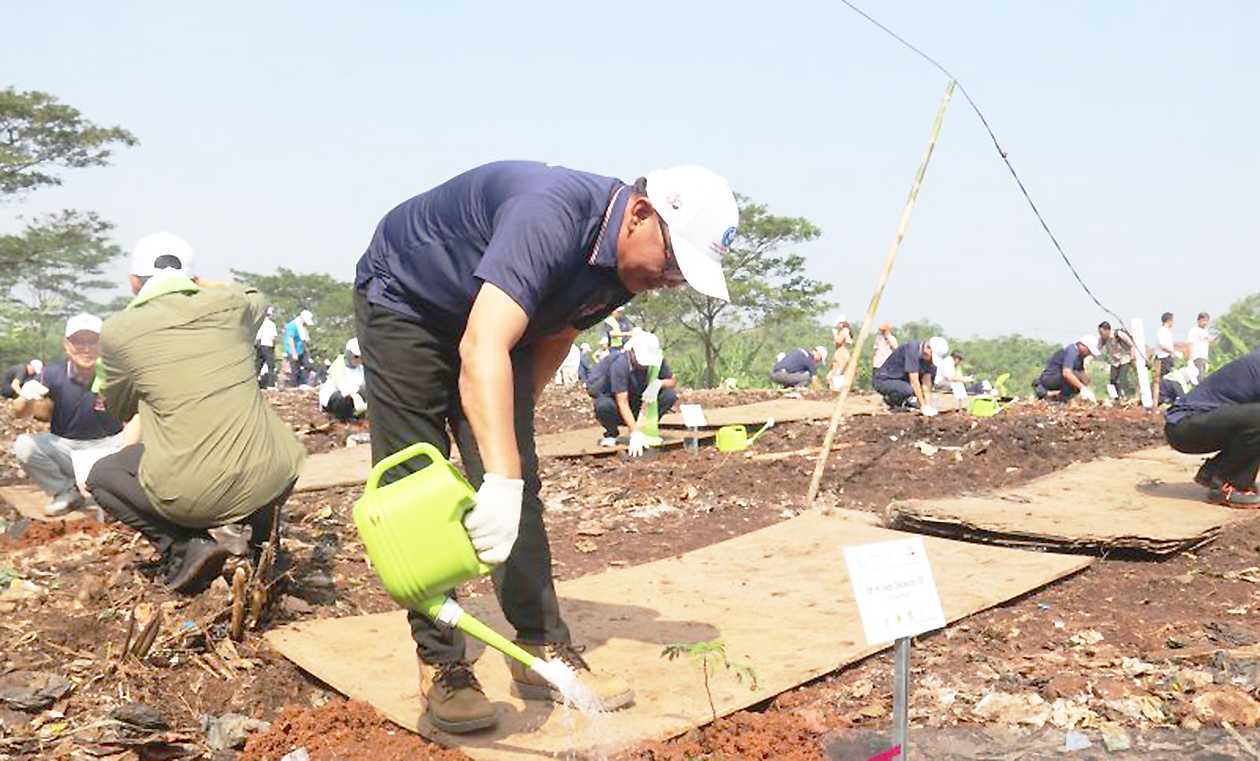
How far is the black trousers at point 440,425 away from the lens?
2.87m

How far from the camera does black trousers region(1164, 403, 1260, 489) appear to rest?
5.57 meters

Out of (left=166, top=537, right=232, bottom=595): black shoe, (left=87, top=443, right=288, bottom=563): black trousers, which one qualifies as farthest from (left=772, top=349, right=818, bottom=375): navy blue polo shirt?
(left=166, top=537, right=232, bottom=595): black shoe

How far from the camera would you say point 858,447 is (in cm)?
898

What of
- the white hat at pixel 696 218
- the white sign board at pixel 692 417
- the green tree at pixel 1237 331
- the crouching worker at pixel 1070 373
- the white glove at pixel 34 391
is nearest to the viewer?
the white hat at pixel 696 218

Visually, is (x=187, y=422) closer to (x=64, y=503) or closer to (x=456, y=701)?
(x=456, y=701)

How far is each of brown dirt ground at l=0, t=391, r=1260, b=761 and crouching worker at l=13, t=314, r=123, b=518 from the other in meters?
0.69

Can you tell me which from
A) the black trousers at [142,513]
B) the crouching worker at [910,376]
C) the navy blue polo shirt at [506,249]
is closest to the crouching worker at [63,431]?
the black trousers at [142,513]

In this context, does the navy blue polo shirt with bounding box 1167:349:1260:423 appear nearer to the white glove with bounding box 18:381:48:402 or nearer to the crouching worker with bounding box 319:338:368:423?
the white glove with bounding box 18:381:48:402

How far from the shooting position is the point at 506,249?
240 cm

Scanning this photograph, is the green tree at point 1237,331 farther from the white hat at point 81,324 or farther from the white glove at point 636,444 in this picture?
the white hat at point 81,324

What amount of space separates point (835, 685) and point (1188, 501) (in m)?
3.57

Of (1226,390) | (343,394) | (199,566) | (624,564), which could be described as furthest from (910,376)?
(199,566)

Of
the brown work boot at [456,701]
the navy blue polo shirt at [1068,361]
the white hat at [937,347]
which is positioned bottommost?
the navy blue polo shirt at [1068,361]

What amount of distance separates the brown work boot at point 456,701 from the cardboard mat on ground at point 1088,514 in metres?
2.96
